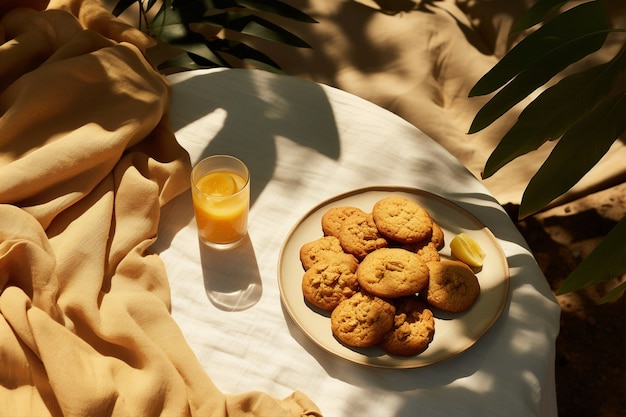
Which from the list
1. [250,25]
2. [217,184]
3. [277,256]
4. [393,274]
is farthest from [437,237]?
[250,25]

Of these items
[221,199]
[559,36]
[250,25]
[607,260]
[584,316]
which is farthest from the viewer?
[584,316]

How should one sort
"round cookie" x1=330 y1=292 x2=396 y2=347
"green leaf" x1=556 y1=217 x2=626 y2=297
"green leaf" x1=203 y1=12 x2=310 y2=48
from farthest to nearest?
1. "green leaf" x1=203 y1=12 x2=310 y2=48
2. "round cookie" x1=330 y1=292 x2=396 y2=347
3. "green leaf" x1=556 y1=217 x2=626 y2=297

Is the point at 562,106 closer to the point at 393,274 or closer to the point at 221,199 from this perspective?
the point at 393,274

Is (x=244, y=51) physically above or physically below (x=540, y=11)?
below

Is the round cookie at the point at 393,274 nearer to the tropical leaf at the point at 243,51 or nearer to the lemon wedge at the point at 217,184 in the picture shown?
the lemon wedge at the point at 217,184

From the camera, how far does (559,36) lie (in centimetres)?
107

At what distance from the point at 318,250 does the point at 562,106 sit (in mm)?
465

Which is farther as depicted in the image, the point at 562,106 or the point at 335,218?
the point at 335,218

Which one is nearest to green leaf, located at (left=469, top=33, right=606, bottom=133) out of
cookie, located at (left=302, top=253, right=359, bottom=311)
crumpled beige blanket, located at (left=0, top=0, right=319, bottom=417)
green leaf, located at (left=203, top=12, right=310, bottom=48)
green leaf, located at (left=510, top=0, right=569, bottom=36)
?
green leaf, located at (left=510, top=0, right=569, bottom=36)

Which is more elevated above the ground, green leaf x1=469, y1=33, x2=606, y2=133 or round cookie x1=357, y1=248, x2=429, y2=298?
green leaf x1=469, y1=33, x2=606, y2=133

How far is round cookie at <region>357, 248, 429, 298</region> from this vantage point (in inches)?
43.1

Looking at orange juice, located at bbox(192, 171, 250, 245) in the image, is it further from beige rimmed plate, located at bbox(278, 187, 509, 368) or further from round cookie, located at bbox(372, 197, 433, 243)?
round cookie, located at bbox(372, 197, 433, 243)

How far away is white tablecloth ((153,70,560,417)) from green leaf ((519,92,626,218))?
8.9 inches

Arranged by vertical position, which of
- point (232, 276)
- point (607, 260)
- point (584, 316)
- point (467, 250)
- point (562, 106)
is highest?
point (562, 106)
